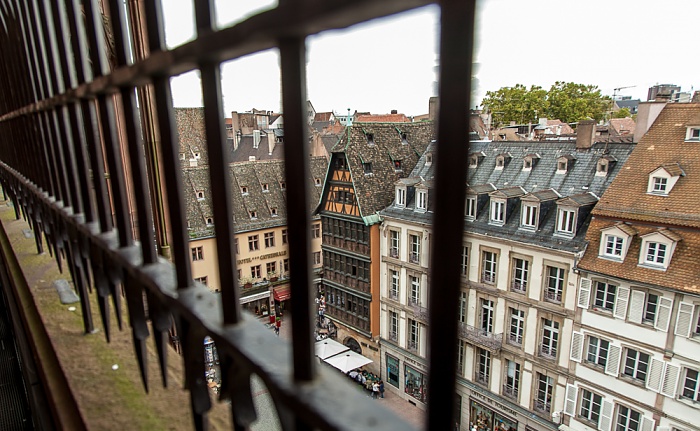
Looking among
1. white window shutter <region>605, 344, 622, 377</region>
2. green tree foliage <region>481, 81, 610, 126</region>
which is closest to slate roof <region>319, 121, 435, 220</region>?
white window shutter <region>605, 344, 622, 377</region>

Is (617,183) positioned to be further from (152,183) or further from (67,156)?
(67,156)

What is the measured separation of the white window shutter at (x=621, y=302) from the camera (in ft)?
27.4

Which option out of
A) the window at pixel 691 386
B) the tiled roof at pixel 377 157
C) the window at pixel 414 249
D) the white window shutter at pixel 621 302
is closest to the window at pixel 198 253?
the tiled roof at pixel 377 157

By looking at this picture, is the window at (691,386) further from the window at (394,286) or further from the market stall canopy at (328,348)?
the market stall canopy at (328,348)

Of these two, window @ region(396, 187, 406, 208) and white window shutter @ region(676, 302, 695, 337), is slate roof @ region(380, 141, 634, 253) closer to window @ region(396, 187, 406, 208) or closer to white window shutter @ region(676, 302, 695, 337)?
window @ region(396, 187, 406, 208)

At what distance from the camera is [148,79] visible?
32.5 inches

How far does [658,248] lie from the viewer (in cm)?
797

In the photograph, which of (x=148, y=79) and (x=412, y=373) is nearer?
(x=148, y=79)

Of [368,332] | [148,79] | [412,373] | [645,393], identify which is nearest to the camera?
[148,79]

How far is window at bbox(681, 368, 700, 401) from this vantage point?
7723 mm

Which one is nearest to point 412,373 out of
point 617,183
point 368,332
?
point 368,332

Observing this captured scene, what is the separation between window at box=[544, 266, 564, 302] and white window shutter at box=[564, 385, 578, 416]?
180 cm

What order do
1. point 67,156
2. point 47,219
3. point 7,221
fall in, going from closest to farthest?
point 67,156, point 47,219, point 7,221

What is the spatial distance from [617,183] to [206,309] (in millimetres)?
9619
